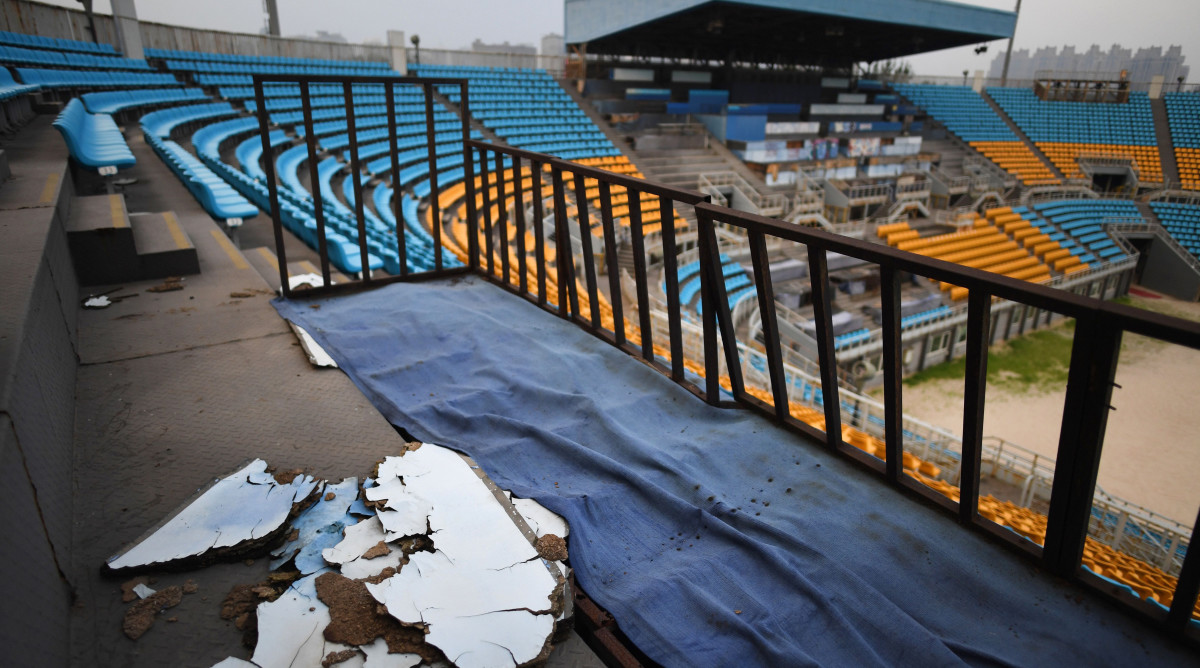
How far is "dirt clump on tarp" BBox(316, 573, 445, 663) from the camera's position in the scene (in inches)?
53.3

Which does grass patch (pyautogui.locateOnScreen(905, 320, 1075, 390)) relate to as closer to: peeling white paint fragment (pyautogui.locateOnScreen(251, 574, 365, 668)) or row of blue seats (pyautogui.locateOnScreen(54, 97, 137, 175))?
row of blue seats (pyautogui.locateOnScreen(54, 97, 137, 175))

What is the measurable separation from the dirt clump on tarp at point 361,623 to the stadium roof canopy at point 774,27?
783 inches

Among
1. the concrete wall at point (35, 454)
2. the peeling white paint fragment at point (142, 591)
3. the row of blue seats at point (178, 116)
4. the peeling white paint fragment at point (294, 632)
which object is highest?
the row of blue seats at point (178, 116)

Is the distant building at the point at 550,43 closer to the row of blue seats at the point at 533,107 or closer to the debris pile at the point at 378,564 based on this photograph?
the row of blue seats at the point at 533,107

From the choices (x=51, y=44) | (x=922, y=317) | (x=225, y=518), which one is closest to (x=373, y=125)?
(x=51, y=44)

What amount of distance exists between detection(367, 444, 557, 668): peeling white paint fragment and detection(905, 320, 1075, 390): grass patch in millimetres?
15817

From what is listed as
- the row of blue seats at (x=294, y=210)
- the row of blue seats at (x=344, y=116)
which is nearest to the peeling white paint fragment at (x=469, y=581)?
the row of blue seats at (x=294, y=210)

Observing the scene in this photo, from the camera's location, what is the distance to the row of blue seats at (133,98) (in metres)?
10.4

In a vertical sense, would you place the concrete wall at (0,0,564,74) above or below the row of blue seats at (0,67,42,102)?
above

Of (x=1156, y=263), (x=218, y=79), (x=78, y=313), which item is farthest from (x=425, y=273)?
(x=1156, y=263)

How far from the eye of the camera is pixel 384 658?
52.5 inches

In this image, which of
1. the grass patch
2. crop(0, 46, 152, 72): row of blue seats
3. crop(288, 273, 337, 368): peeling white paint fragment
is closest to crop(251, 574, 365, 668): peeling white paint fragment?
crop(288, 273, 337, 368): peeling white paint fragment

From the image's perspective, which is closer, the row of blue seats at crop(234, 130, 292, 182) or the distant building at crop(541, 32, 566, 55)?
the row of blue seats at crop(234, 130, 292, 182)

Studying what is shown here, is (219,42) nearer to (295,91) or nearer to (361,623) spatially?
(295,91)
